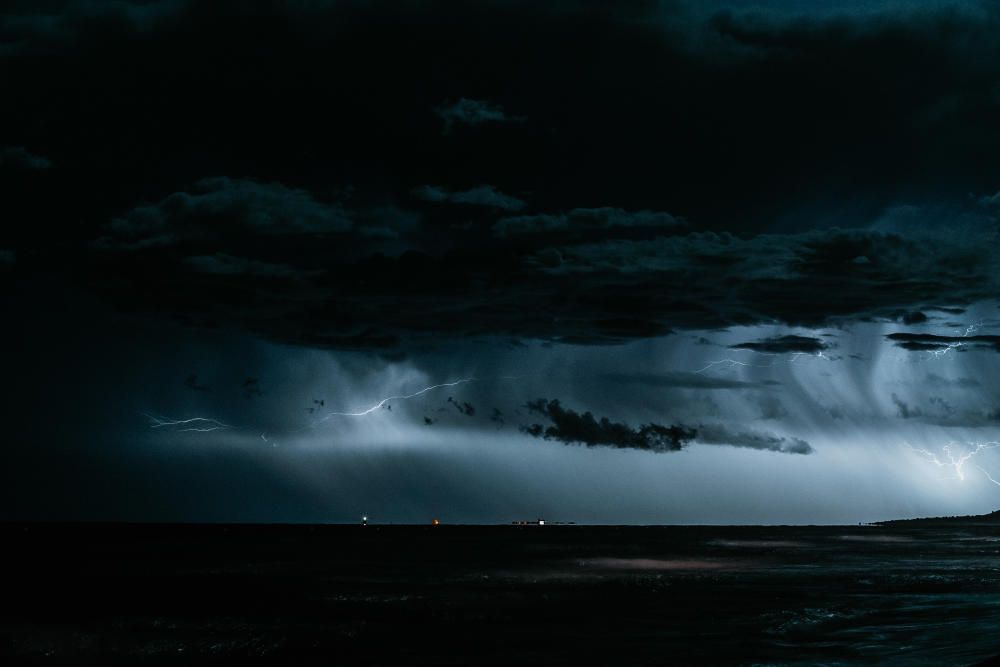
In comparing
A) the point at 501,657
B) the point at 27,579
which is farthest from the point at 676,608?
the point at 27,579

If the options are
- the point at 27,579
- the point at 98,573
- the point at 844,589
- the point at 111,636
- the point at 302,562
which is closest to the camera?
the point at 111,636

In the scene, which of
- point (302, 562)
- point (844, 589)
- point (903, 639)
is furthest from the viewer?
point (302, 562)

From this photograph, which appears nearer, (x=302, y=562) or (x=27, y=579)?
(x=27, y=579)

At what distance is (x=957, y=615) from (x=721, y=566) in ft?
171

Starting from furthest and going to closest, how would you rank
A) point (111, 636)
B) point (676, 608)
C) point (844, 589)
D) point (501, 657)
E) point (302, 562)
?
point (302, 562), point (844, 589), point (676, 608), point (111, 636), point (501, 657)

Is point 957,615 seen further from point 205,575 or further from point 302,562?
point 302,562

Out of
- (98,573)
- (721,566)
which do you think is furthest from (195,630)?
(721,566)

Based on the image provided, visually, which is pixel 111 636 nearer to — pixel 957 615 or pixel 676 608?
pixel 676 608

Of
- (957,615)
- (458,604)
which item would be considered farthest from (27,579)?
(957,615)

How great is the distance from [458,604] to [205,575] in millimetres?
40554

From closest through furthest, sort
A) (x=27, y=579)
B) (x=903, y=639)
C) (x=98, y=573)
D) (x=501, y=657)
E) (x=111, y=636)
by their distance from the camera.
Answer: (x=501, y=657), (x=903, y=639), (x=111, y=636), (x=27, y=579), (x=98, y=573)

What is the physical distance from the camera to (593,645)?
3753cm

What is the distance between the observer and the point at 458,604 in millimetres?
55188

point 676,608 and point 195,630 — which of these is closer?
point 195,630
